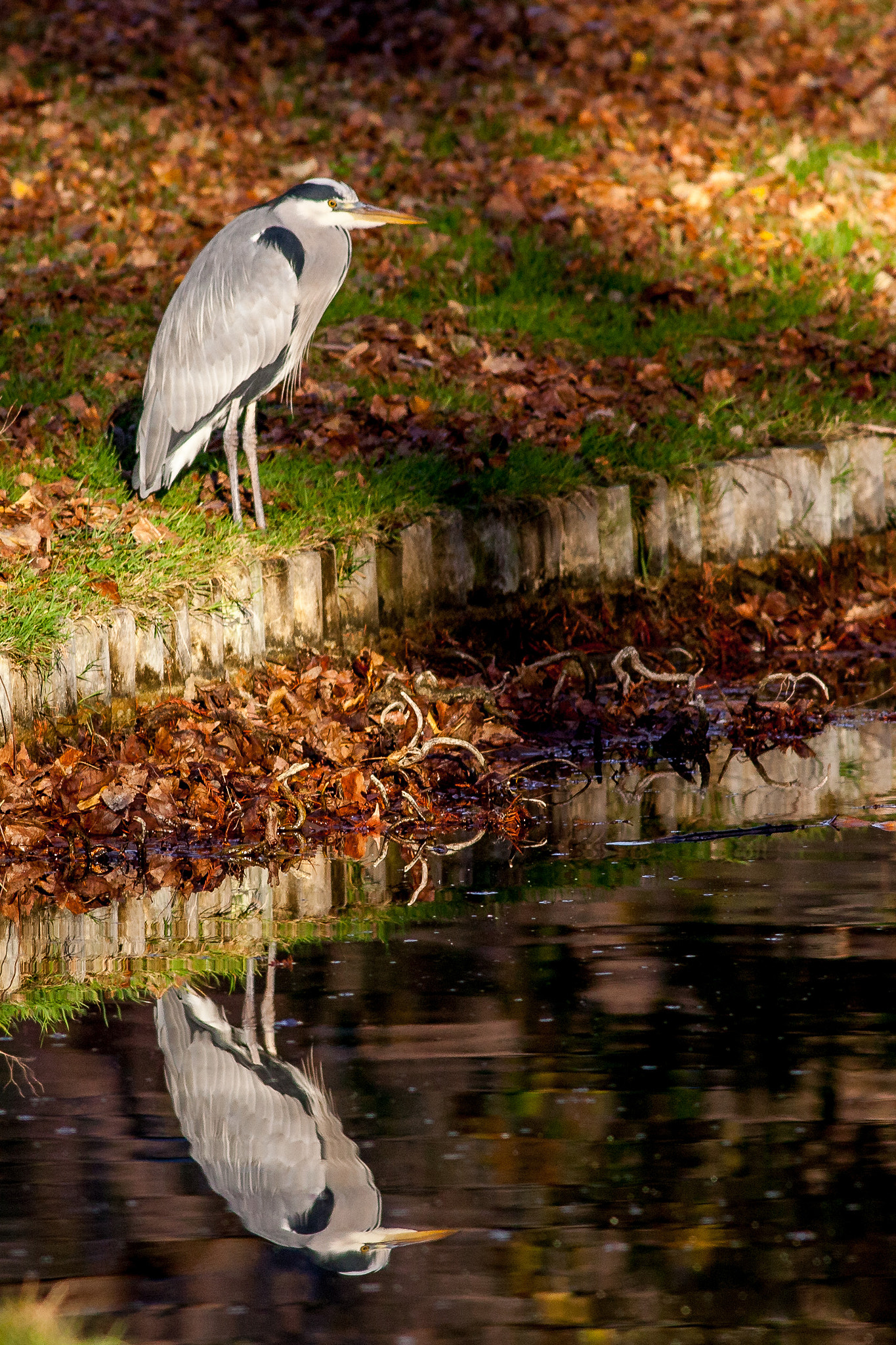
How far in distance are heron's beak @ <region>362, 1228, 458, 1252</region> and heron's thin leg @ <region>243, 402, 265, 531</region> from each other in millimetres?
4104

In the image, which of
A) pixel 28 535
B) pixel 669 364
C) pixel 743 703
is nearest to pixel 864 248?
pixel 669 364

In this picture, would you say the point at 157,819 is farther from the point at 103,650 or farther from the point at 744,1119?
the point at 744,1119

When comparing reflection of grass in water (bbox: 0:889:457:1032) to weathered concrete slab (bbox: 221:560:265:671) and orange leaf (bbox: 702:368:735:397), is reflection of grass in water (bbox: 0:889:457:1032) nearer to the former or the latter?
weathered concrete slab (bbox: 221:560:265:671)

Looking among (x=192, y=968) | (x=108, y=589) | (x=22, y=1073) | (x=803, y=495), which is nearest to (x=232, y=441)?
(x=108, y=589)

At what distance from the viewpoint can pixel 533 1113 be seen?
12.2 feet

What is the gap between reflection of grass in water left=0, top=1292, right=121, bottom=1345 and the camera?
265 centimetres

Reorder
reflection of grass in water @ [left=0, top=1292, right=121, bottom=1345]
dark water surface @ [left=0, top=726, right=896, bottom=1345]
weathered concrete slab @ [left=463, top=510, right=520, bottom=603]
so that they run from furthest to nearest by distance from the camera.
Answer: weathered concrete slab @ [left=463, top=510, right=520, bottom=603] → dark water surface @ [left=0, top=726, right=896, bottom=1345] → reflection of grass in water @ [left=0, top=1292, right=121, bottom=1345]

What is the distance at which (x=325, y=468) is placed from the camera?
25.5 feet

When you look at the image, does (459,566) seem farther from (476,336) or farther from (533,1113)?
(533,1113)

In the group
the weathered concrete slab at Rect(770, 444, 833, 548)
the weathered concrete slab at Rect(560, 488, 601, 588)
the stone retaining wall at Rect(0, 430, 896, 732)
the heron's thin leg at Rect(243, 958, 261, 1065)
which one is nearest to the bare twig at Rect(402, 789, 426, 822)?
the stone retaining wall at Rect(0, 430, 896, 732)

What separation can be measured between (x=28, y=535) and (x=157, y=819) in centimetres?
124

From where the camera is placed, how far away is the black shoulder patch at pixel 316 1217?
3301mm

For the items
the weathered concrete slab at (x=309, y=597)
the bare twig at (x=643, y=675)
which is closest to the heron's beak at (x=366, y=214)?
the weathered concrete slab at (x=309, y=597)

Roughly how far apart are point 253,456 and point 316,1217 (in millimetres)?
4326
